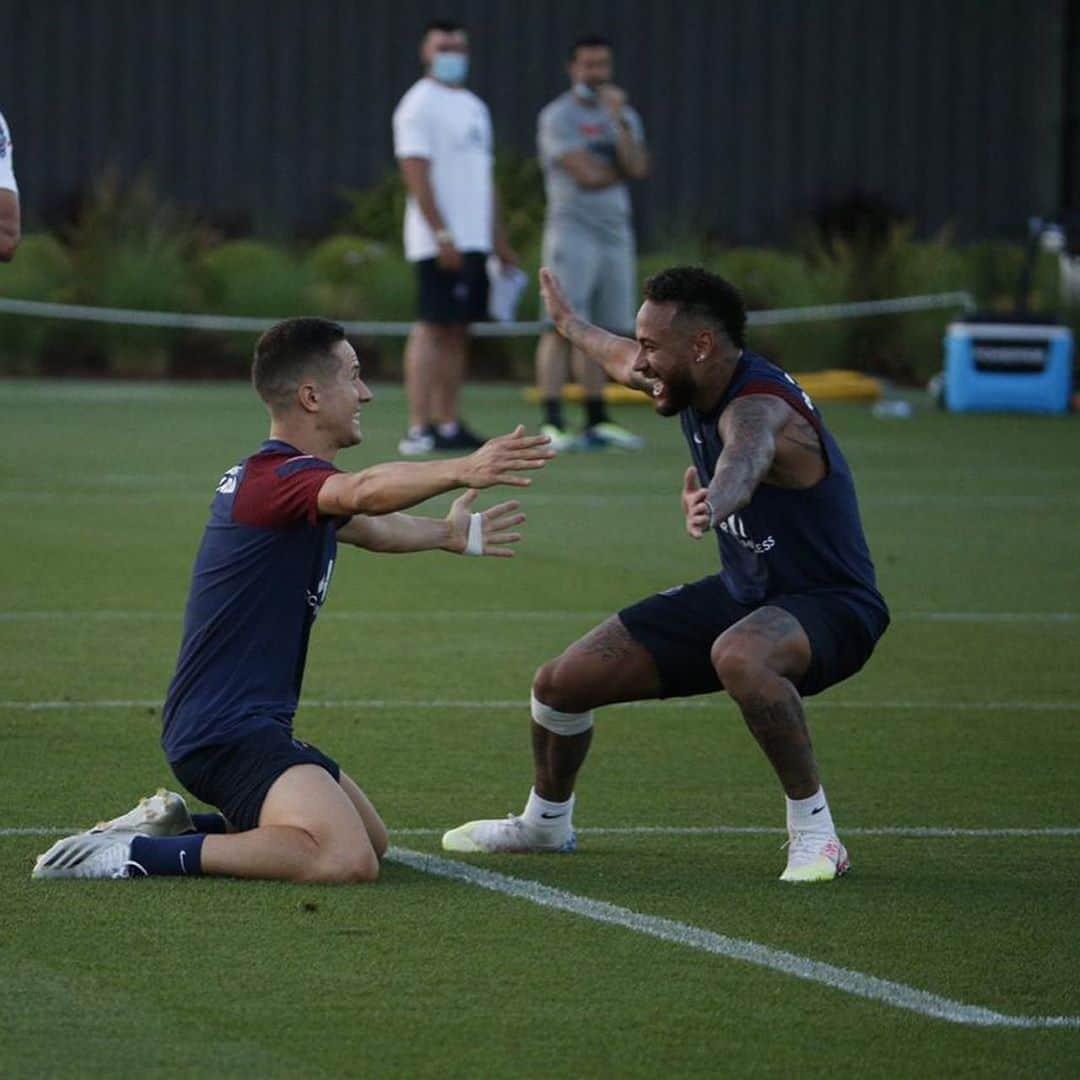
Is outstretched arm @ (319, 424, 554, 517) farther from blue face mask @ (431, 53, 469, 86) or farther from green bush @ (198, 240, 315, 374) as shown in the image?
green bush @ (198, 240, 315, 374)

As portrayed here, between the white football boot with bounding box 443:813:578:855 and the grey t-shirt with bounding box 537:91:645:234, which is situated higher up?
the grey t-shirt with bounding box 537:91:645:234

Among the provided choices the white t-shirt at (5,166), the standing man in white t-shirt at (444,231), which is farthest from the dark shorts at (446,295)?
the white t-shirt at (5,166)

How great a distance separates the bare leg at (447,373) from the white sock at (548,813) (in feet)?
32.2

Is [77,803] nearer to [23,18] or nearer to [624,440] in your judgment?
[624,440]

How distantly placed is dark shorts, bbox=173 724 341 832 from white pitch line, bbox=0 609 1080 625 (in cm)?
424

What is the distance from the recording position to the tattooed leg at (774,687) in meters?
6.61

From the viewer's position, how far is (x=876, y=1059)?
199 inches

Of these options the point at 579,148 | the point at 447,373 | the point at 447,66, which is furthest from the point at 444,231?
the point at 579,148

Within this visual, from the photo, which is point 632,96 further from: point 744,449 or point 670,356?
point 744,449

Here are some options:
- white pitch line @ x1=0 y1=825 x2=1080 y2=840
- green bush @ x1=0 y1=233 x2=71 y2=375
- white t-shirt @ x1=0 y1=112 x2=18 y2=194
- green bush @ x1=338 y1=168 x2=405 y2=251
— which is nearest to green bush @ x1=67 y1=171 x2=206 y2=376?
green bush @ x1=0 y1=233 x2=71 y2=375

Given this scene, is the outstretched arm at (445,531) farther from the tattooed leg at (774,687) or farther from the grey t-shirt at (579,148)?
the grey t-shirt at (579,148)

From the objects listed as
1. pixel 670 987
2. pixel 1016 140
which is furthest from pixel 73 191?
pixel 670 987

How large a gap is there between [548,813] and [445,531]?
0.82m

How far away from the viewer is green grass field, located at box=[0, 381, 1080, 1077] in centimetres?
520
